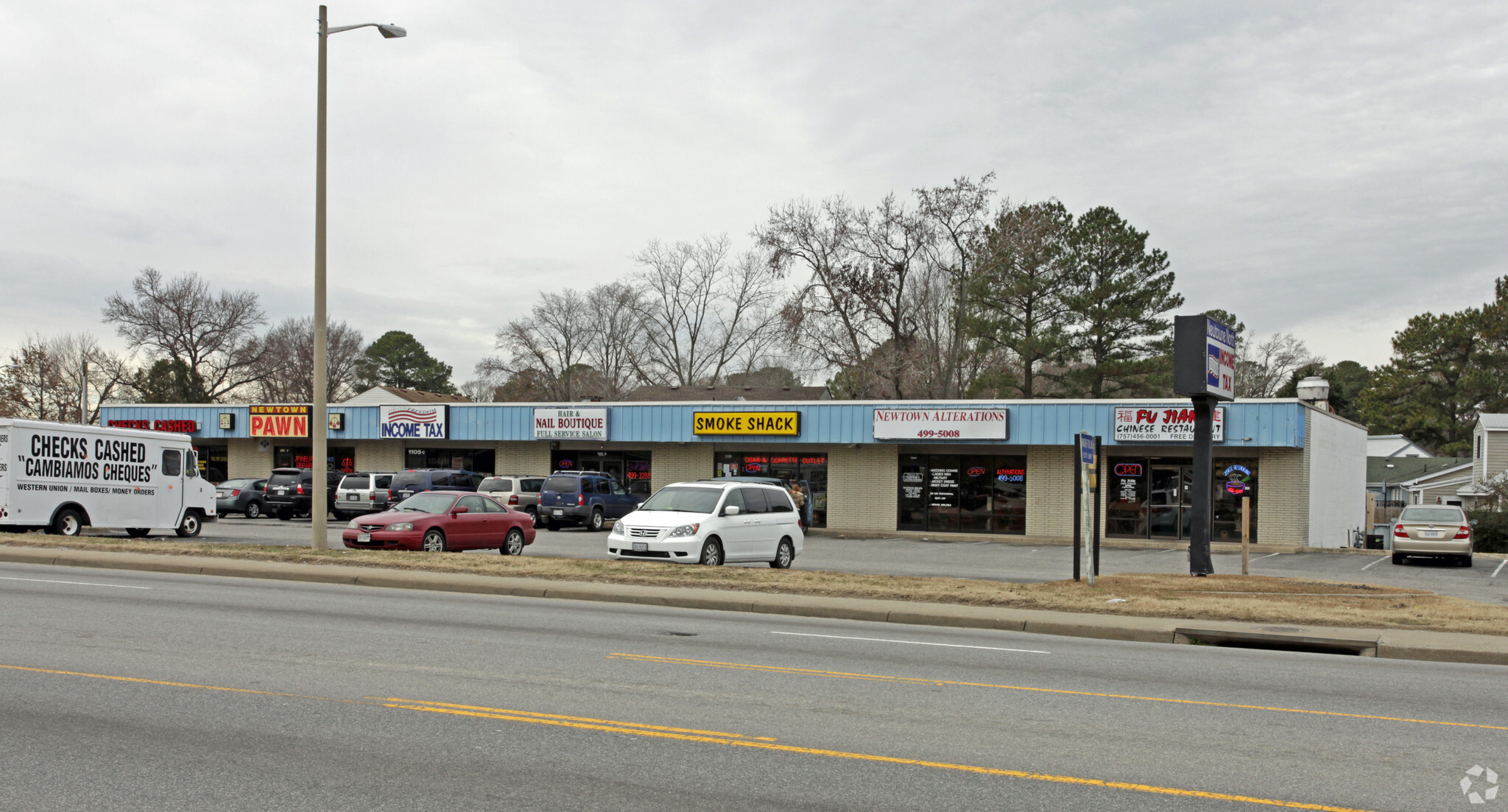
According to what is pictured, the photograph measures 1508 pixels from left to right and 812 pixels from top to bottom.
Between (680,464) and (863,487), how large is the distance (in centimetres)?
708

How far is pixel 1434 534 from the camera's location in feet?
87.1

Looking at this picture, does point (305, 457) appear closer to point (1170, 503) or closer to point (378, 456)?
point (378, 456)

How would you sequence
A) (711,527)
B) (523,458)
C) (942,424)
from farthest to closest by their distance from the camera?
(523,458) < (942,424) < (711,527)

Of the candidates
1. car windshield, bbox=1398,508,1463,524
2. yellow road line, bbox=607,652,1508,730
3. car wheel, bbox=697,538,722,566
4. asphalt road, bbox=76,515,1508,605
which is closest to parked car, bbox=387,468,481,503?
asphalt road, bbox=76,515,1508,605

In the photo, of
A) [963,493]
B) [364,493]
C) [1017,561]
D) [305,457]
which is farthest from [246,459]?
[1017,561]

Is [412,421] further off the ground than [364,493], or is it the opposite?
[412,421]

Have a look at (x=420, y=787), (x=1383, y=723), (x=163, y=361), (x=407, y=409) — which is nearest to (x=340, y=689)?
(x=420, y=787)

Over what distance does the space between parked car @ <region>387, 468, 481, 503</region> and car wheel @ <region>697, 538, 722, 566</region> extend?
17.2m

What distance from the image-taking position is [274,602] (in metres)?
13.3

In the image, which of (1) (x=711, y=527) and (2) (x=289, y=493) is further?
(2) (x=289, y=493)

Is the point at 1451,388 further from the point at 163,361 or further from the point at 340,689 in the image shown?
the point at 163,361

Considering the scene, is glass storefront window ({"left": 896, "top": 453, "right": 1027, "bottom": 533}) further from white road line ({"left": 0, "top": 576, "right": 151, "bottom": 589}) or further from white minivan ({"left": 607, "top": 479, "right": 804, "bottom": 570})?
white road line ({"left": 0, "top": 576, "right": 151, "bottom": 589})

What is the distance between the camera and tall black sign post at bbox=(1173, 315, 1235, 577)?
19609mm

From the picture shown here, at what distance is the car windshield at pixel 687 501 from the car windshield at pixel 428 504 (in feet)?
14.2
